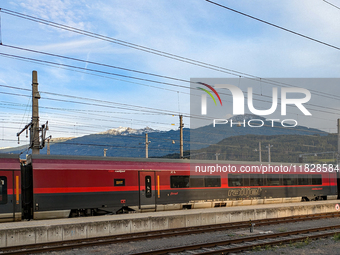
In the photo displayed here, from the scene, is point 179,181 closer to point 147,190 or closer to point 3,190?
point 147,190

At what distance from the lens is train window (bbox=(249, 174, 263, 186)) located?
24.9 meters

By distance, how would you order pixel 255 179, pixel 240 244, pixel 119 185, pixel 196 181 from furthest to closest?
pixel 255 179 < pixel 196 181 < pixel 119 185 < pixel 240 244

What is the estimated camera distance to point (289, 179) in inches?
1057

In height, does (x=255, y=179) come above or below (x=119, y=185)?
below

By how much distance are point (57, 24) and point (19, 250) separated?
33.8 ft

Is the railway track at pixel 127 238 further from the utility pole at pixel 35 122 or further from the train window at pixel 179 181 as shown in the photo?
the utility pole at pixel 35 122

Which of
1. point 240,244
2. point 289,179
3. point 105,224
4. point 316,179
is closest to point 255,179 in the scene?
point 289,179

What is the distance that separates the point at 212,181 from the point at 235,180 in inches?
82.1

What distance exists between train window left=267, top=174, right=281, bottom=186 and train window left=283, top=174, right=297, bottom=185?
24.9 inches

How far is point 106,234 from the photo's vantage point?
15453 mm

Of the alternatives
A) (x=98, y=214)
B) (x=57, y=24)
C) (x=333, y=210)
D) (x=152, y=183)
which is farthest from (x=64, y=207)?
(x=333, y=210)

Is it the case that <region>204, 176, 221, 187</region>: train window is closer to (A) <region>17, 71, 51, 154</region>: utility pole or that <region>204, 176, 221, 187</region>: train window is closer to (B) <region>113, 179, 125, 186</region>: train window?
(B) <region>113, 179, 125, 186</region>: train window

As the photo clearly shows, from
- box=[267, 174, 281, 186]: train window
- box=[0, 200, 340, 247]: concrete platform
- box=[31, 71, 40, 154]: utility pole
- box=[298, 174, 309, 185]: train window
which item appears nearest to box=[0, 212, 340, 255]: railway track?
box=[0, 200, 340, 247]: concrete platform

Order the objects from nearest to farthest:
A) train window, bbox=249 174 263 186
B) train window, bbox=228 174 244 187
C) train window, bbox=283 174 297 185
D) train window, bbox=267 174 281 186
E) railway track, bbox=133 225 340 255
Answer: railway track, bbox=133 225 340 255
train window, bbox=228 174 244 187
train window, bbox=249 174 263 186
train window, bbox=267 174 281 186
train window, bbox=283 174 297 185
